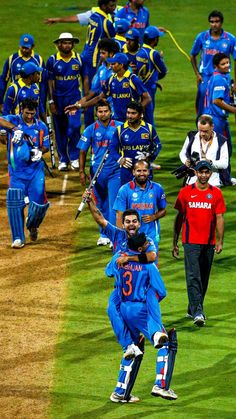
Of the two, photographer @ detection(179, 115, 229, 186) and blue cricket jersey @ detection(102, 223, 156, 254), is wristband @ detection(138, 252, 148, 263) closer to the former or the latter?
blue cricket jersey @ detection(102, 223, 156, 254)

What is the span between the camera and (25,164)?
21.1 m

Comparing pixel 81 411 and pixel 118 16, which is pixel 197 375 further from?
pixel 118 16

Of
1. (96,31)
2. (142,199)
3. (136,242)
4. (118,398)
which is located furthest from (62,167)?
(118,398)

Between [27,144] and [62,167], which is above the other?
[27,144]

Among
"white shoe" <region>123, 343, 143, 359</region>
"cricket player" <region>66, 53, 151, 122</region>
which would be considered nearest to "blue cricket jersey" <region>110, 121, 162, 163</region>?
"cricket player" <region>66, 53, 151, 122</region>

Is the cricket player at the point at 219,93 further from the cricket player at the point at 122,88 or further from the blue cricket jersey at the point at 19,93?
the blue cricket jersey at the point at 19,93

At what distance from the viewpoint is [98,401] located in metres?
15.4

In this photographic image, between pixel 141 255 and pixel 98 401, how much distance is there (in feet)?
5.30

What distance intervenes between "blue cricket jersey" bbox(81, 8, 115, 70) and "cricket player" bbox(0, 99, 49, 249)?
6.64 metres

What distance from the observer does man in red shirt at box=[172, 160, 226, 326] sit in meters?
17.8

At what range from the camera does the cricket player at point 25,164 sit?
21.0 meters

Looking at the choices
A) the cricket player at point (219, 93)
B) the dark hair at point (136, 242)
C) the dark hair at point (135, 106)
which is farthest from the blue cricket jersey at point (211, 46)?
the dark hair at point (136, 242)

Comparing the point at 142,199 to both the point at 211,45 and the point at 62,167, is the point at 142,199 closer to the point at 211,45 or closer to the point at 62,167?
the point at 62,167

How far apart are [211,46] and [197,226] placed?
977cm
